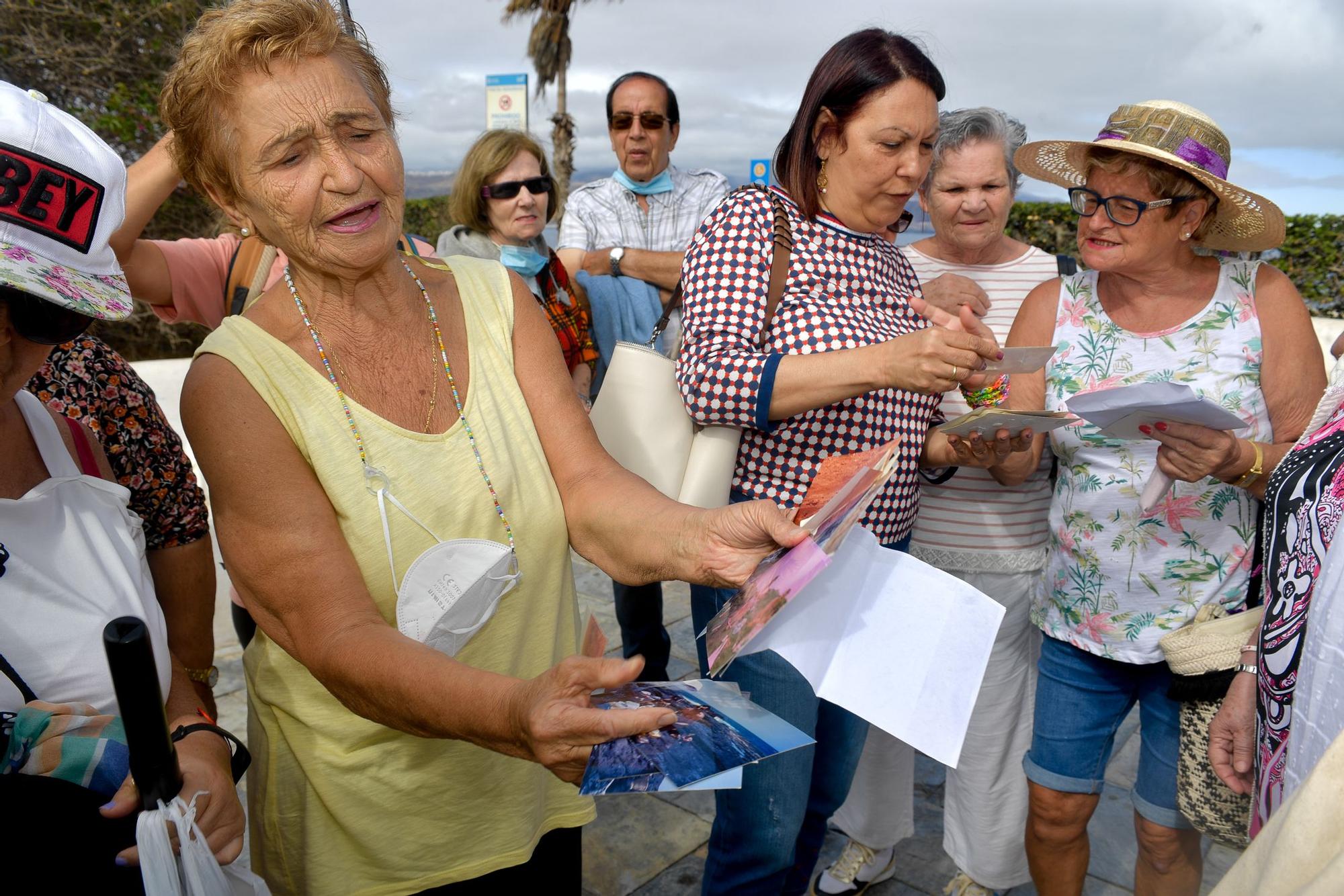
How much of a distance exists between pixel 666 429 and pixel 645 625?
2.17m

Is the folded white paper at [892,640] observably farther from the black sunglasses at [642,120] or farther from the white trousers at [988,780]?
the black sunglasses at [642,120]

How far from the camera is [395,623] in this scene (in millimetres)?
1597

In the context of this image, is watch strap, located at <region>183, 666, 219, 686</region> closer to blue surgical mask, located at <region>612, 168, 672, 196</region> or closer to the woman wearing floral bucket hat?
the woman wearing floral bucket hat

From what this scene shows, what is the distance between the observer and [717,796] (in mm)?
2299

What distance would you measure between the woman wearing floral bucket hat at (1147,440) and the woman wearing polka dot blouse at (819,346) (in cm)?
28

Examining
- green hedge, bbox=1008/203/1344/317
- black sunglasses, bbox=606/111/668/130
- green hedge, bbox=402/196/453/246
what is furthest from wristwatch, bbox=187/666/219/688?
green hedge, bbox=402/196/453/246

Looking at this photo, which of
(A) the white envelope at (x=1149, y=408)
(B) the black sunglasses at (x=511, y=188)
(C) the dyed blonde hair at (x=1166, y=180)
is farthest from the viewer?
(B) the black sunglasses at (x=511, y=188)

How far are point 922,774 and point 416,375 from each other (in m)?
2.85

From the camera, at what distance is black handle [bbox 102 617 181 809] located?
35.2 inches

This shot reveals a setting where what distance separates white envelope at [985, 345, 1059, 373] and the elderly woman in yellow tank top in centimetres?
97

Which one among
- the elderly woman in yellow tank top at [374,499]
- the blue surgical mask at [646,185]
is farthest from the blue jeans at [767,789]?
the blue surgical mask at [646,185]

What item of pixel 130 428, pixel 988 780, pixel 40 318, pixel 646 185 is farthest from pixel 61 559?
pixel 646 185

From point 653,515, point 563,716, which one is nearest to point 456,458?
point 653,515

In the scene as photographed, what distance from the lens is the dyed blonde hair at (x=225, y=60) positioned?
4.79 ft
